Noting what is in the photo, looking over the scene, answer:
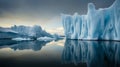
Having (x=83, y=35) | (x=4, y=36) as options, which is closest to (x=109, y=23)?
(x=83, y=35)

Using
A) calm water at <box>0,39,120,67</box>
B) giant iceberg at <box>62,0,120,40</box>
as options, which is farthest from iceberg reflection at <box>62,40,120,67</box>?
giant iceberg at <box>62,0,120,40</box>

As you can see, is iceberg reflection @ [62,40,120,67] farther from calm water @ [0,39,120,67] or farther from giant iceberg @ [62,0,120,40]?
giant iceberg @ [62,0,120,40]

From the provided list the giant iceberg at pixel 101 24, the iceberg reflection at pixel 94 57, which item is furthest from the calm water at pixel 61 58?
the giant iceberg at pixel 101 24

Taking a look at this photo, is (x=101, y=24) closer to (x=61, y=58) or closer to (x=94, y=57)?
(x=94, y=57)

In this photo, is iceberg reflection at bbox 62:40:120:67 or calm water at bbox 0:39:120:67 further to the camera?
iceberg reflection at bbox 62:40:120:67

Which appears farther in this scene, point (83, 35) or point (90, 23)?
point (83, 35)

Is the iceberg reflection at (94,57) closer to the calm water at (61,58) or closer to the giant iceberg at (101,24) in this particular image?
the calm water at (61,58)

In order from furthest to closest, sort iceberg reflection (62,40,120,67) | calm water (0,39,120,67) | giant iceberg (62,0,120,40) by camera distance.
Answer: giant iceberg (62,0,120,40) < iceberg reflection (62,40,120,67) < calm water (0,39,120,67)

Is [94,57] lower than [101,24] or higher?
lower

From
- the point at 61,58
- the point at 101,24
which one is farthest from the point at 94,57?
the point at 101,24

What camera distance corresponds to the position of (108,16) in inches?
1024

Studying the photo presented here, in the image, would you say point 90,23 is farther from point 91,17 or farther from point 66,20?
point 66,20

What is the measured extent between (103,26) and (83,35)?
215 inches

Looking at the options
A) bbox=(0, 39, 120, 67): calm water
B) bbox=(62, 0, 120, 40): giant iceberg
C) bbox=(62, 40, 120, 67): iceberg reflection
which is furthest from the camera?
bbox=(62, 0, 120, 40): giant iceberg
